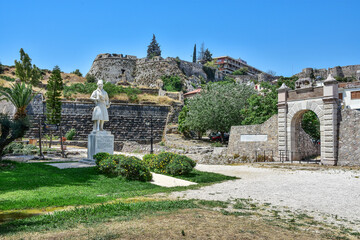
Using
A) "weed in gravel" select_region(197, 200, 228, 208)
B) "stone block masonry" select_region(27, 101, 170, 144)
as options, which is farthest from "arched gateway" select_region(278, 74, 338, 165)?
"stone block masonry" select_region(27, 101, 170, 144)

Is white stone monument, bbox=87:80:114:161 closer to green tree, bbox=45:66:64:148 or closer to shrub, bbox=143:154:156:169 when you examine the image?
shrub, bbox=143:154:156:169

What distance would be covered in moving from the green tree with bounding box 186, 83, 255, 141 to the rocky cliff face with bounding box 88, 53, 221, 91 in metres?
28.1

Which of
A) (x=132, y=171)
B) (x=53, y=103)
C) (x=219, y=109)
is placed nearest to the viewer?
(x=132, y=171)

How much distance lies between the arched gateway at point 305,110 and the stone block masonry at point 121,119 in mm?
18865

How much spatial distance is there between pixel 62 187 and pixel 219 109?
21025 millimetres

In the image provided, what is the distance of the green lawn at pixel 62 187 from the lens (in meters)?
6.82

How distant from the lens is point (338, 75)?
62.9m

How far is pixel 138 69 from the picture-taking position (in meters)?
62.3

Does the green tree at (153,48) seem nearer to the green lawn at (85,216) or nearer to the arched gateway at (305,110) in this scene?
the arched gateway at (305,110)

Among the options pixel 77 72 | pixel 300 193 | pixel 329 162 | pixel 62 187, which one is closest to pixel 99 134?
pixel 62 187

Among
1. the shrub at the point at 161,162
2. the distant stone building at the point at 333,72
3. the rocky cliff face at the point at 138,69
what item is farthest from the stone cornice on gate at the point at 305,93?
the distant stone building at the point at 333,72

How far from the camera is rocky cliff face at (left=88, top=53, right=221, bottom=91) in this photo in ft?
195

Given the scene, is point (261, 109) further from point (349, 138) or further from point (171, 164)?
point (171, 164)

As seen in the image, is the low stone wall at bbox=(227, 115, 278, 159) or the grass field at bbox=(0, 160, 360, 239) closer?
the grass field at bbox=(0, 160, 360, 239)
